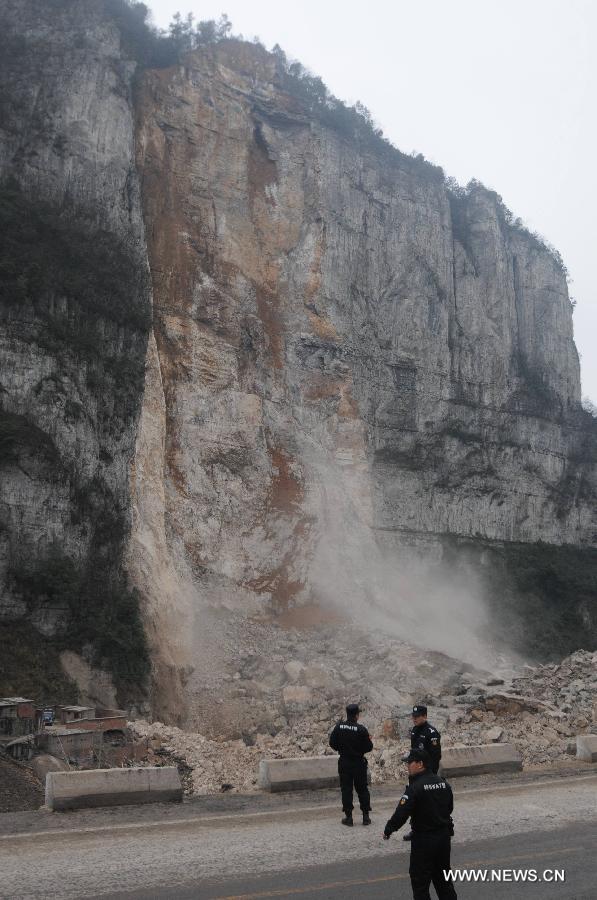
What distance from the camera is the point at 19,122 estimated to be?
1087 inches

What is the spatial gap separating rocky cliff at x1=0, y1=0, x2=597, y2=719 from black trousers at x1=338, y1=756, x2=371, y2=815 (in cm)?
1394

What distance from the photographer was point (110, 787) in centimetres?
878

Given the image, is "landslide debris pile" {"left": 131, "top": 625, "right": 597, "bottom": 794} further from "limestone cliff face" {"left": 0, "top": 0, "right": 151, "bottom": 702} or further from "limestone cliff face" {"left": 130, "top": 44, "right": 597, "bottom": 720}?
"limestone cliff face" {"left": 0, "top": 0, "right": 151, "bottom": 702}

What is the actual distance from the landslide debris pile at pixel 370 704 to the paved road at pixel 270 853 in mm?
5079

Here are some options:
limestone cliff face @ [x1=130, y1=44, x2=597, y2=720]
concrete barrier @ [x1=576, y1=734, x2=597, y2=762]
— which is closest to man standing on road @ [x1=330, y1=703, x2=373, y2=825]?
concrete barrier @ [x1=576, y1=734, x2=597, y2=762]

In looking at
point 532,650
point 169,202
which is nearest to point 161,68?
point 169,202

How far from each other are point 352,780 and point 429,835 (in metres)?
3.29

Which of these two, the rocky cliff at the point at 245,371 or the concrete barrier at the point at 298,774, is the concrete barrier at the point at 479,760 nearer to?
the concrete barrier at the point at 298,774

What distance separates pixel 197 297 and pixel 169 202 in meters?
4.34

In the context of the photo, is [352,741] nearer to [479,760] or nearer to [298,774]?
[298,774]

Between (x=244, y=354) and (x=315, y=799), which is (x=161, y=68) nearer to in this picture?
(x=244, y=354)

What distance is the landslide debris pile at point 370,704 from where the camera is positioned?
16312 mm

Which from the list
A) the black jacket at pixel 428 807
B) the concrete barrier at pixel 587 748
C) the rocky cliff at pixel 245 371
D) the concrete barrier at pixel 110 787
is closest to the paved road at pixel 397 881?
the black jacket at pixel 428 807

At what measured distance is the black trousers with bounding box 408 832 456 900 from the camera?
512cm
